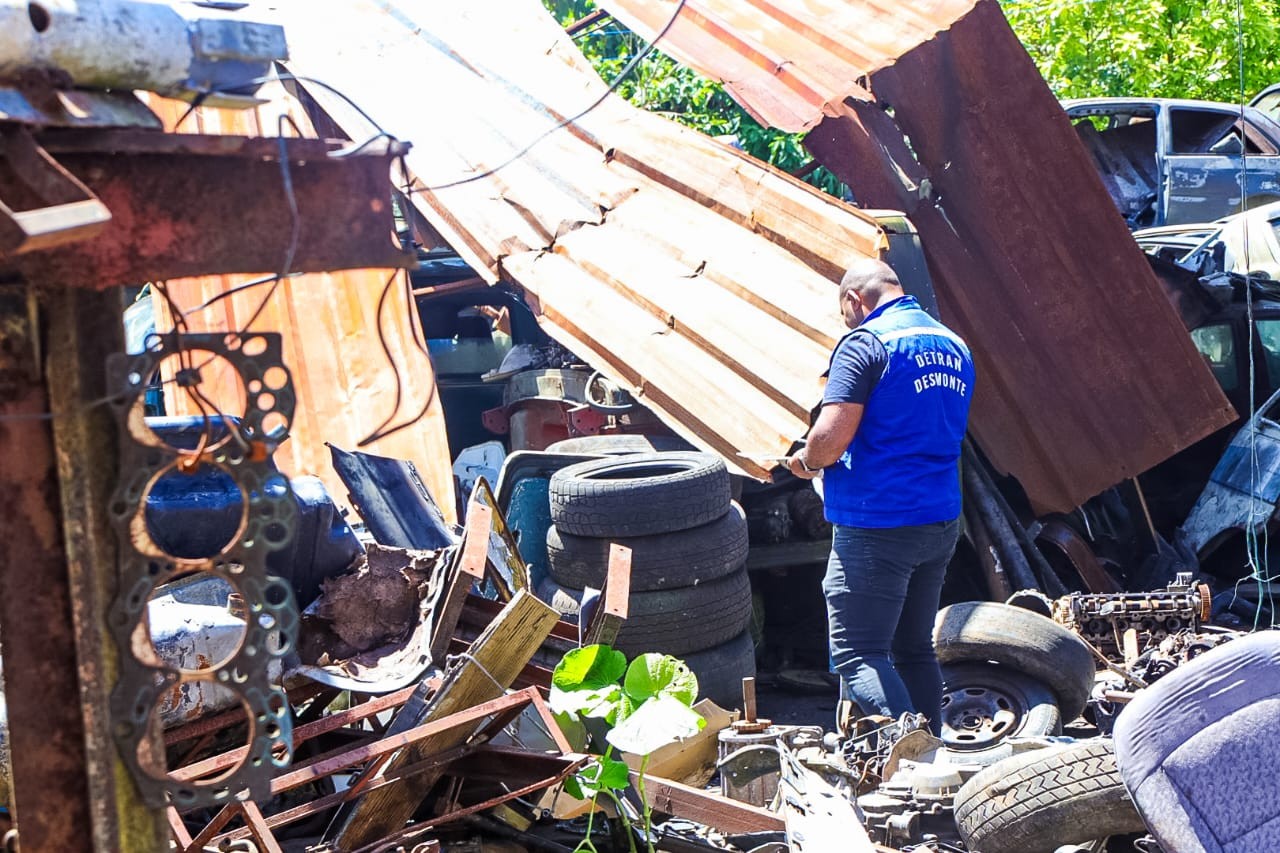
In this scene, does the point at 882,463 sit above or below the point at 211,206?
below

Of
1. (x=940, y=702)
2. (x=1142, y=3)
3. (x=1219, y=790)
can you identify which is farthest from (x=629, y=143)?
(x=1142, y=3)

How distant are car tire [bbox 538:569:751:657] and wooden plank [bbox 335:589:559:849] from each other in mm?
1399

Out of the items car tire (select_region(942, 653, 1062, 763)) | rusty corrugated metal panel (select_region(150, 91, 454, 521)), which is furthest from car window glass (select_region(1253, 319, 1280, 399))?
rusty corrugated metal panel (select_region(150, 91, 454, 521))

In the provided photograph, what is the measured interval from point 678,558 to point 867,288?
1413mm

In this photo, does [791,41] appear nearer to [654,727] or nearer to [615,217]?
[615,217]

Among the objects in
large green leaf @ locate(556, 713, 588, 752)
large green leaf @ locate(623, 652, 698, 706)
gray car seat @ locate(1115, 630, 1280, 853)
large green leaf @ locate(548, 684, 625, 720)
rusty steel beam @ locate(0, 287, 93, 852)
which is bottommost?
large green leaf @ locate(556, 713, 588, 752)

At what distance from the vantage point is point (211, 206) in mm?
2021

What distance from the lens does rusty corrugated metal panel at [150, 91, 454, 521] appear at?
257 inches

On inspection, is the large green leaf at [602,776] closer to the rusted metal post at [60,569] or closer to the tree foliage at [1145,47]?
the rusted metal post at [60,569]

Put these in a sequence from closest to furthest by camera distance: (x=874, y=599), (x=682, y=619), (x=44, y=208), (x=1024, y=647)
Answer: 1. (x=44, y=208)
2. (x=874, y=599)
3. (x=1024, y=647)
4. (x=682, y=619)

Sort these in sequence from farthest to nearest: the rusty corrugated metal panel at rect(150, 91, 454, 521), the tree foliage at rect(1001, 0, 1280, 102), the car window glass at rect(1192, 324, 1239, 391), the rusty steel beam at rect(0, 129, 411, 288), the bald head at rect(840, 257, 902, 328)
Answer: the tree foliage at rect(1001, 0, 1280, 102)
the car window glass at rect(1192, 324, 1239, 391)
the rusty corrugated metal panel at rect(150, 91, 454, 521)
the bald head at rect(840, 257, 902, 328)
the rusty steel beam at rect(0, 129, 411, 288)

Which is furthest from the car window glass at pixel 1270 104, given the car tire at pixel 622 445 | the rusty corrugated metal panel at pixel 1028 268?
the car tire at pixel 622 445

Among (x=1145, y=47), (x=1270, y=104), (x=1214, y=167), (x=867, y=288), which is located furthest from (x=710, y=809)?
(x=1145, y=47)

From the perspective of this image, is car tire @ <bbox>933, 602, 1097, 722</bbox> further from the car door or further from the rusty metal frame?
the car door
